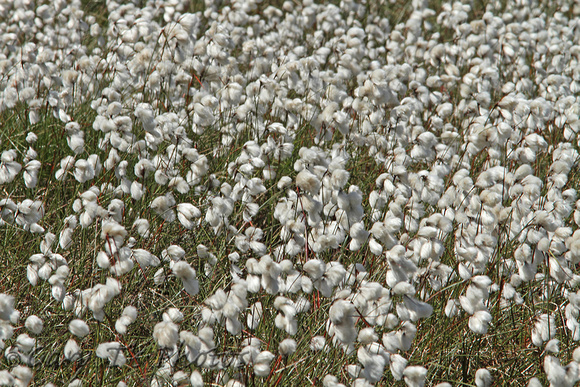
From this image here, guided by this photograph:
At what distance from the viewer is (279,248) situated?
9.38 ft

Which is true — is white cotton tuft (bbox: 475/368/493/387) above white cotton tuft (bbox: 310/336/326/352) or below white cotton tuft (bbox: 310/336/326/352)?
below

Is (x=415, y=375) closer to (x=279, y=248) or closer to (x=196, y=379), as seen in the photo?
(x=196, y=379)

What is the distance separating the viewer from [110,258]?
2277 mm

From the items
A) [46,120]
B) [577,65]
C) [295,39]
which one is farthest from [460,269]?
[295,39]

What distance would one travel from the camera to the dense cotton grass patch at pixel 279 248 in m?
2.19

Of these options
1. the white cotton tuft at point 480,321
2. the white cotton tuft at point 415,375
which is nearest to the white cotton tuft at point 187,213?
the white cotton tuft at point 415,375

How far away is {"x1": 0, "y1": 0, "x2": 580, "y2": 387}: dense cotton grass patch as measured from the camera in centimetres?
219

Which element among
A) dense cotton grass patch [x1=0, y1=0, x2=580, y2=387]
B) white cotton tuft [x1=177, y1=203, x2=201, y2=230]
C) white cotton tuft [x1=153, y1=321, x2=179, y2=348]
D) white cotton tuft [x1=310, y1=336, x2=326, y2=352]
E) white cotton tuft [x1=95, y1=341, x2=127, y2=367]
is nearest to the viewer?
white cotton tuft [x1=153, y1=321, x2=179, y2=348]

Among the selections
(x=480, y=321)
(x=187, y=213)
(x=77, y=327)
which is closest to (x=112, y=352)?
(x=77, y=327)

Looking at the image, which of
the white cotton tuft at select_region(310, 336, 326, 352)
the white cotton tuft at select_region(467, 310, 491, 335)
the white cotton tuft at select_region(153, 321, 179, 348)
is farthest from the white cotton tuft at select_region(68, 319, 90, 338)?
the white cotton tuft at select_region(467, 310, 491, 335)

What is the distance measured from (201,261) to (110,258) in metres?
1.10

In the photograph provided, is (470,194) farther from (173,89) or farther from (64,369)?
(173,89)

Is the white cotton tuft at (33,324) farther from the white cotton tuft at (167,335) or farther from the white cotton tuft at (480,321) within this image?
the white cotton tuft at (480,321)

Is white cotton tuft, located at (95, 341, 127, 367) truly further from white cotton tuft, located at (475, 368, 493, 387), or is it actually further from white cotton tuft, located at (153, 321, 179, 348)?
white cotton tuft, located at (475, 368, 493, 387)
